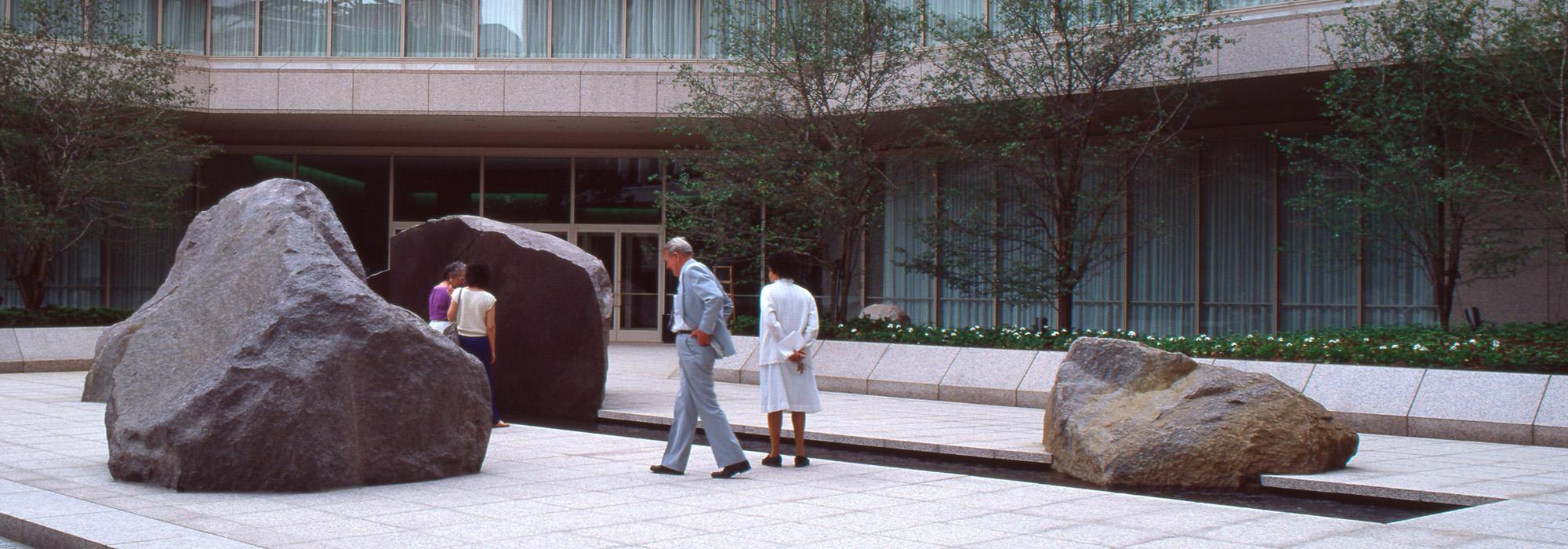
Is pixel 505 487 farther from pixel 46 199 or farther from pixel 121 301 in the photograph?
pixel 121 301

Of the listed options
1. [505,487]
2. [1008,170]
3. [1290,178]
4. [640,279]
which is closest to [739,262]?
[640,279]

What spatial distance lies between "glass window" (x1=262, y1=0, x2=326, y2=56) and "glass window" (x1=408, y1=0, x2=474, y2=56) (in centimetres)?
170

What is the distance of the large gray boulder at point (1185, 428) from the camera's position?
852 cm

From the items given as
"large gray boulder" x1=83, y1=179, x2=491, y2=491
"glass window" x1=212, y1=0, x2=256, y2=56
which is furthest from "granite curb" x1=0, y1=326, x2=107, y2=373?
"large gray boulder" x1=83, y1=179, x2=491, y2=491

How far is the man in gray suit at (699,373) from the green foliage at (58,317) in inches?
565

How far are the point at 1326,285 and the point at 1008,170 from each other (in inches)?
228

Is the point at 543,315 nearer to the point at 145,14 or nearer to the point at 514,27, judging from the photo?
the point at 514,27

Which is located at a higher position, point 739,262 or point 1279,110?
point 1279,110

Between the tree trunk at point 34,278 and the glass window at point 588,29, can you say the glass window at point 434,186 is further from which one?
the tree trunk at point 34,278

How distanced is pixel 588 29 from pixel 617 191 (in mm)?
4134

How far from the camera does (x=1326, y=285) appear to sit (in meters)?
20.3

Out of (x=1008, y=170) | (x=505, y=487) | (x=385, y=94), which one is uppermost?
(x=385, y=94)

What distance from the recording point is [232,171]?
27.6m

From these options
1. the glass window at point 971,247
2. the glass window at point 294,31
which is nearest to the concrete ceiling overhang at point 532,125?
the glass window at point 294,31
